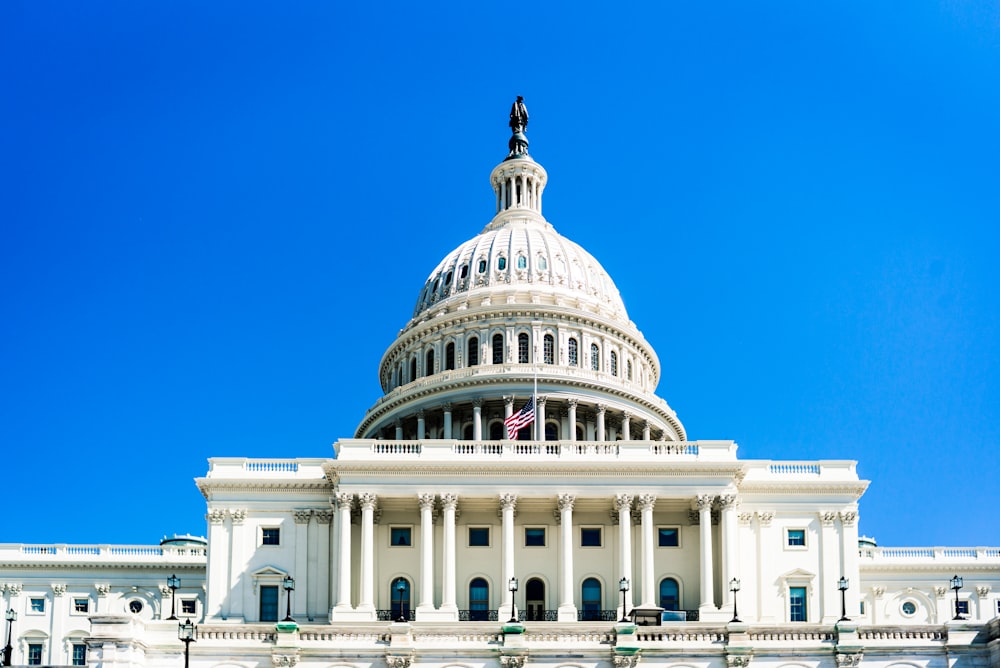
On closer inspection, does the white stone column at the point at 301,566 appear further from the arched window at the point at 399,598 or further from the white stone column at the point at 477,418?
the white stone column at the point at 477,418

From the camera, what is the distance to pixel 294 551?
97.7 metres

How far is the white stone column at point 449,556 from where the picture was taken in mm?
93562

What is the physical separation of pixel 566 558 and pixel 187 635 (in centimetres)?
3432

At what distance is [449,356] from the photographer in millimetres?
126062

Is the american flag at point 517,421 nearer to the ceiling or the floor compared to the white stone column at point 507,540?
nearer to the ceiling

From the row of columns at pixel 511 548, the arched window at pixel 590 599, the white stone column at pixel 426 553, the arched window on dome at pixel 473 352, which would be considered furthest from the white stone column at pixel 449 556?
the arched window on dome at pixel 473 352

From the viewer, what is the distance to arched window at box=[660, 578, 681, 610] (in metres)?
96.2

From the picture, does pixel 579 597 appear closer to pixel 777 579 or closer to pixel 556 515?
pixel 556 515

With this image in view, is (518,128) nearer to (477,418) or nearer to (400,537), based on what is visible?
(477,418)

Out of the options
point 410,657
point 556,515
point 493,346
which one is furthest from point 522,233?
point 410,657

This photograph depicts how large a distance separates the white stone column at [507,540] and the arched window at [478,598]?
107 centimetres

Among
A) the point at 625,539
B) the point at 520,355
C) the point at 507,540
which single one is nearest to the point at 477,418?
the point at 520,355

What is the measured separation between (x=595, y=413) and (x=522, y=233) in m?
23.7

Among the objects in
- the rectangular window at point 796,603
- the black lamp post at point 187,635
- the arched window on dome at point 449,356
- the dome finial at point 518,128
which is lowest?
the black lamp post at point 187,635
